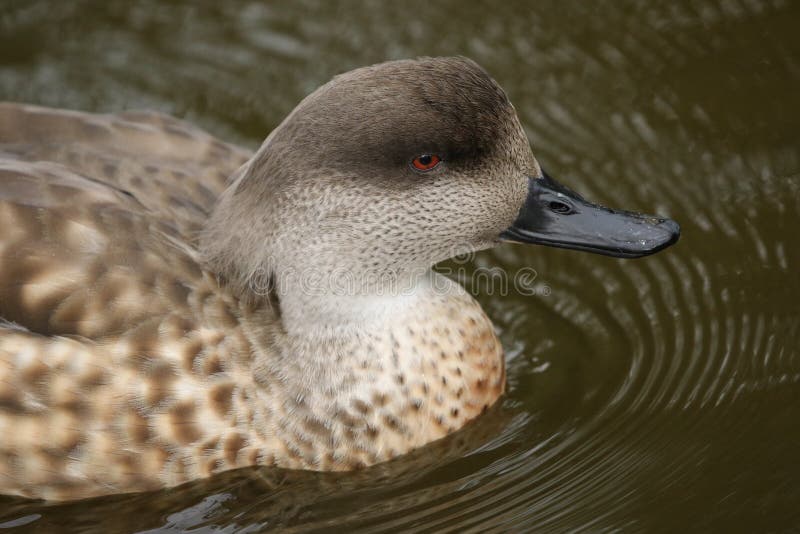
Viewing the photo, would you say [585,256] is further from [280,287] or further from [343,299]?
[280,287]

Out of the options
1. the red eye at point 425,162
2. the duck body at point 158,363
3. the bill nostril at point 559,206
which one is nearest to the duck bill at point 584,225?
the bill nostril at point 559,206

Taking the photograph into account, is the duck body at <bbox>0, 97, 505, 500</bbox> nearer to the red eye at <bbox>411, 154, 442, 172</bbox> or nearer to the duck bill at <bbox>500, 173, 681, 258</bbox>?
the duck bill at <bbox>500, 173, 681, 258</bbox>

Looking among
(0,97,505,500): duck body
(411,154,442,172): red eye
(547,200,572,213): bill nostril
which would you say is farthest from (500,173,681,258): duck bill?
(0,97,505,500): duck body

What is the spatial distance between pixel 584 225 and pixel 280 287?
1156 mm

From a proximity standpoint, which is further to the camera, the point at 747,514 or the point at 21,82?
the point at 21,82

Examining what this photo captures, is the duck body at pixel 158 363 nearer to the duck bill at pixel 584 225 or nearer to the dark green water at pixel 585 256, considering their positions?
the dark green water at pixel 585 256

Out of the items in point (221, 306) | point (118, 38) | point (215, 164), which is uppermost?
point (118, 38)

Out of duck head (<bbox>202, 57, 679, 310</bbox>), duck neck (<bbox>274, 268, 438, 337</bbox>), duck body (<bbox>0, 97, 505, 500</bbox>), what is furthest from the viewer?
duck neck (<bbox>274, 268, 438, 337</bbox>)

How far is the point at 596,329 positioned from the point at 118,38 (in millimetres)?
3224

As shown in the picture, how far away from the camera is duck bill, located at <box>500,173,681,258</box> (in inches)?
178

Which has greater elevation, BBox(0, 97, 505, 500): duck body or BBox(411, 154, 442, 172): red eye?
BBox(411, 154, 442, 172): red eye

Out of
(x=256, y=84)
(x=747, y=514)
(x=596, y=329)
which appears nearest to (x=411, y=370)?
(x=596, y=329)

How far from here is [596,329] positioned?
5.30 m

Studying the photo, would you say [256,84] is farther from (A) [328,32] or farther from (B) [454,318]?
(B) [454,318]
